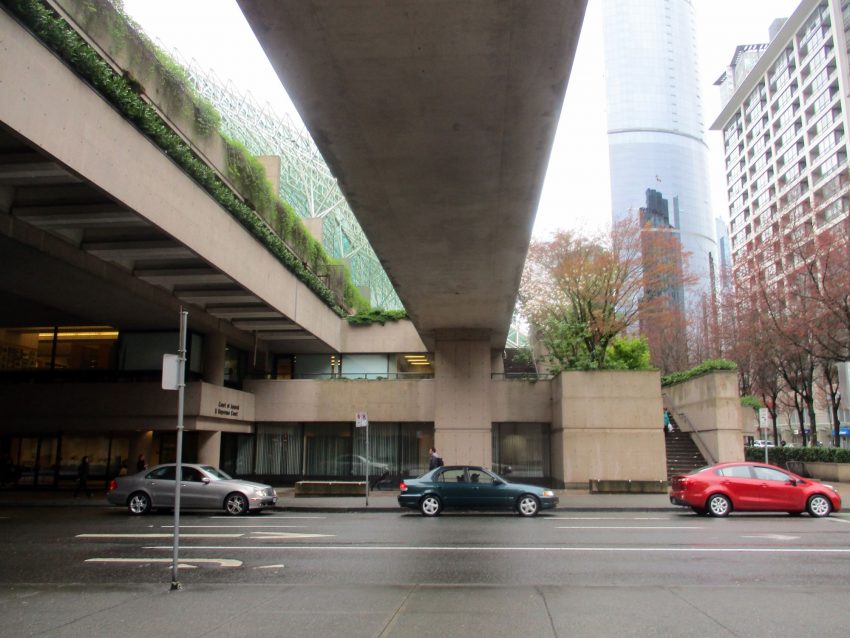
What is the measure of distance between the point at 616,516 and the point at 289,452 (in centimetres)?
1748

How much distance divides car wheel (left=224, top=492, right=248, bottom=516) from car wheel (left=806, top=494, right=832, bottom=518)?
47.4 ft

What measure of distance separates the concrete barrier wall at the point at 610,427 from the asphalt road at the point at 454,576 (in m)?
10.4

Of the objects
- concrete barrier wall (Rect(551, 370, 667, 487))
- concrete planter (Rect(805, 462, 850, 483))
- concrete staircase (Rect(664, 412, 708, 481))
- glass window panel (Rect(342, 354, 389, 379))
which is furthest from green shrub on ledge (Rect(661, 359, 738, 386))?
glass window panel (Rect(342, 354, 389, 379))

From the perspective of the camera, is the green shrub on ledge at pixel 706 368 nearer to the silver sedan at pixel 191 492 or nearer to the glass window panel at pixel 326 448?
the glass window panel at pixel 326 448

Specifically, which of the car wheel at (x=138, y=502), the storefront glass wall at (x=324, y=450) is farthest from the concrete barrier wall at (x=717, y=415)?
the car wheel at (x=138, y=502)

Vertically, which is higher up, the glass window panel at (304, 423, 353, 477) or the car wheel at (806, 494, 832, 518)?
the glass window panel at (304, 423, 353, 477)

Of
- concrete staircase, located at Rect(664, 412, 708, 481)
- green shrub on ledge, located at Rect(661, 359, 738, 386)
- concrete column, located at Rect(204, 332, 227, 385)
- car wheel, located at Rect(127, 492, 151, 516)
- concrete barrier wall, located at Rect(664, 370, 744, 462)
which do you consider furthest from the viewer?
concrete staircase, located at Rect(664, 412, 708, 481)

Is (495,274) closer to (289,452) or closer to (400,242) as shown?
(400,242)

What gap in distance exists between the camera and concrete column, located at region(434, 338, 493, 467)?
2877cm

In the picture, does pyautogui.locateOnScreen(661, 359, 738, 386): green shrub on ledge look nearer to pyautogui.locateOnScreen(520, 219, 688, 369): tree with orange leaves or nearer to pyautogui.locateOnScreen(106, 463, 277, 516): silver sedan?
pyautogui.locateOnScreen(520, 219, 688, 369): tree with orange leaves

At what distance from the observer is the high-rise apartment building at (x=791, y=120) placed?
268 ft

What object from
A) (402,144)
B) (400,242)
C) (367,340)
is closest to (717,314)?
(367,340)

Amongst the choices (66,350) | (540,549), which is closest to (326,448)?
(66,350)

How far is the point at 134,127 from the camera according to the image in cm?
1520
